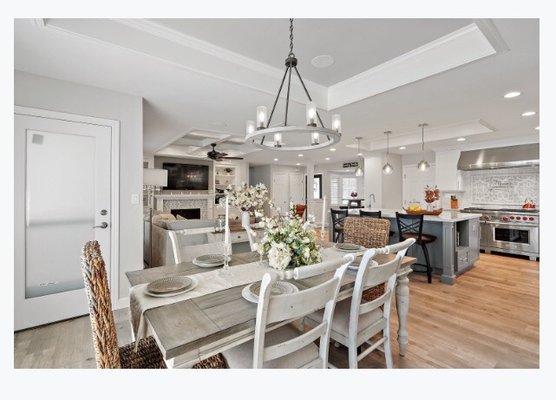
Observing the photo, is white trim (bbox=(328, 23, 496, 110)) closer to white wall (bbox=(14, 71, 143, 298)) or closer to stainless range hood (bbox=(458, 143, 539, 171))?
white wall (bbox=(14, 71, 143, 298))

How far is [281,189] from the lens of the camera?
373 inches

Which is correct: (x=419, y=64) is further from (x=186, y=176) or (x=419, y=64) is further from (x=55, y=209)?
(x=186, y=176)

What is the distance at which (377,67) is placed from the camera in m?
2.73

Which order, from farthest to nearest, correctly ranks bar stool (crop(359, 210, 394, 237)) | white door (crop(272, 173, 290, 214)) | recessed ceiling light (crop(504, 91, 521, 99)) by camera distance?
white door (crop(272, 173, 290, 214)) < bar stool (crop(359, 210, 394, 237)) < recessed ceiling light (crop(504, 91, 521, 99))

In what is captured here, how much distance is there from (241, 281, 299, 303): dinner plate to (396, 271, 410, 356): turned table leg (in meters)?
0.98

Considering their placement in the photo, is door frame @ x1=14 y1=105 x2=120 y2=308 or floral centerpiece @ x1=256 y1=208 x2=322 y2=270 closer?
floral centerpiece @ x1=256 y1=208 x2=322 y2=270

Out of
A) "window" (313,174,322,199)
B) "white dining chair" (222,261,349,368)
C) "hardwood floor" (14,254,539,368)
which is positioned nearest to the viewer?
"white dining chair" (222,261,349,368)

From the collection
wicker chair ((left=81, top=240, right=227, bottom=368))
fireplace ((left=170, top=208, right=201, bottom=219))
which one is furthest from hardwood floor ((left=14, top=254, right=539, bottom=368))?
fireplace ((left=170, top=208, right=201, bottom=219))

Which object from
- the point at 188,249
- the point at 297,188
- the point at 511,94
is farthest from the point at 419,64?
the point at 297,188

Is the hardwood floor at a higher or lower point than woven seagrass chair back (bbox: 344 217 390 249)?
lower

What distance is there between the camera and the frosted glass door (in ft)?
7.69

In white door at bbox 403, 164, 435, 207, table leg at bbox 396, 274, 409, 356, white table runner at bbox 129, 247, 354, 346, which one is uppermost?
white door at bbox 403, 164, 435, 207

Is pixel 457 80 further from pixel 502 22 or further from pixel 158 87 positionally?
pixel 158 87
